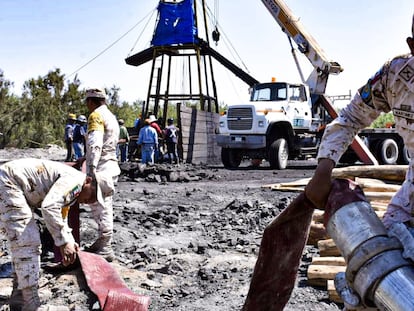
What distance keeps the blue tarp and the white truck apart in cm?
560

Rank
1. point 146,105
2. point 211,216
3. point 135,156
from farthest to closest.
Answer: point 146,105
point 135,156
point 211,216

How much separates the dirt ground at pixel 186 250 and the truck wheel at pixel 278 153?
4082 millimetres

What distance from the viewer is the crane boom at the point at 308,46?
15.8m

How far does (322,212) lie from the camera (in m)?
5.86

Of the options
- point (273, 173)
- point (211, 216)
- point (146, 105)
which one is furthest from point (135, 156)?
point (211, 216)

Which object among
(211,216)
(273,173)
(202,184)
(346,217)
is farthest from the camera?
(273,173)

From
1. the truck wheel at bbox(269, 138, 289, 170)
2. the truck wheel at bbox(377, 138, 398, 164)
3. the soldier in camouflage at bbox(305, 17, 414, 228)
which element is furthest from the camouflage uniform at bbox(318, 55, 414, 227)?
the truck wheel at bbox(377, 138, 398, 164)

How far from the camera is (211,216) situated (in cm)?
772

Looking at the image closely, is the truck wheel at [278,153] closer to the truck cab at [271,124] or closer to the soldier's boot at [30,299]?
the truck cab at [271,124]

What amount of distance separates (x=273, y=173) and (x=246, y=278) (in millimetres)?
9652

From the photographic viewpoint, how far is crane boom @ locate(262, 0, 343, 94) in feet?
51.9

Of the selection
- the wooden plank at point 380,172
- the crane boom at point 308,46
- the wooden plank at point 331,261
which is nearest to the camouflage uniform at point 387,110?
the wooden plank at point 331,261

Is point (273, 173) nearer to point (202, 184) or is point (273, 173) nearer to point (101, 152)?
point (202, 184)

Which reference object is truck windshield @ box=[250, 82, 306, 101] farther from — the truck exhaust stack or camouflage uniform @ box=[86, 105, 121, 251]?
the truck exhaust stack
